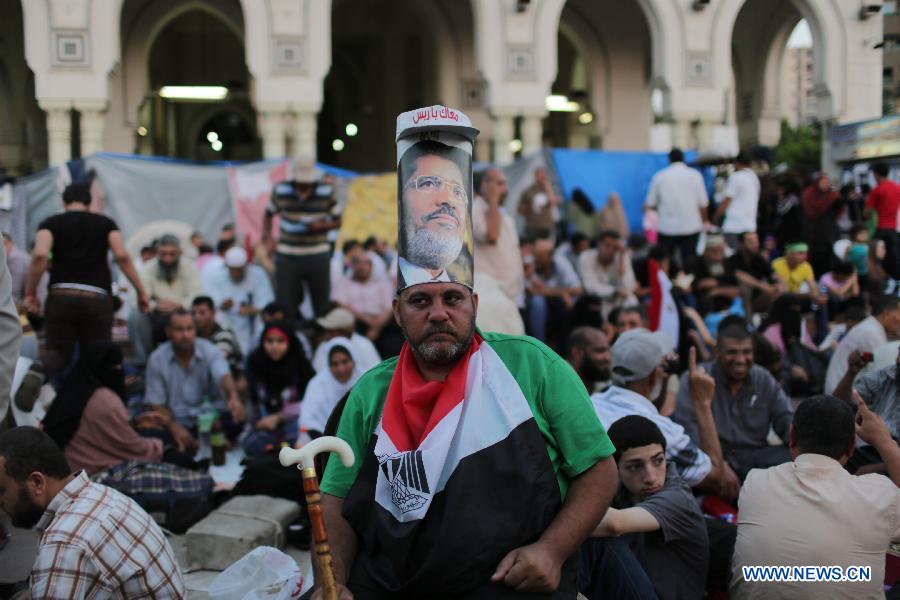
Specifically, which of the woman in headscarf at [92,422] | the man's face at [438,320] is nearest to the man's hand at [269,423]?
the woman in headscarf at [92,422]

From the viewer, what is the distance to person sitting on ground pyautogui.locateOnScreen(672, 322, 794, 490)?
5109 mm

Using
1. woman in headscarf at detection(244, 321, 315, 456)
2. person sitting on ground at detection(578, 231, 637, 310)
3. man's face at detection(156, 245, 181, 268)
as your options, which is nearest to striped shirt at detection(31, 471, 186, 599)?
woman in headscarf at detection(244, 321, 315, 456)

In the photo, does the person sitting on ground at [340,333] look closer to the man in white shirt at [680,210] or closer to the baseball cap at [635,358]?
the baseball cap at [635,358]

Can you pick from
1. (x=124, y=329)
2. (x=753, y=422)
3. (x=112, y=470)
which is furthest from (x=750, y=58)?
(x=112, y=470)

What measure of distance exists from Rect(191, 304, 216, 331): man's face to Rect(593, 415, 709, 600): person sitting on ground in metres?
5.32

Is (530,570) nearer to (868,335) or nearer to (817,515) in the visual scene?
(817,515)

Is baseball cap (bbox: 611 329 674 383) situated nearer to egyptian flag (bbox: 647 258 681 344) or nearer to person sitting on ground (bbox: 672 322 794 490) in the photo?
person sitting on ground (bbox: 672 322 794 490)

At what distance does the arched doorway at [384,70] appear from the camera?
54.1ft

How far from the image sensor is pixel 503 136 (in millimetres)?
14391

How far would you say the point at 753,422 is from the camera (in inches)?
205

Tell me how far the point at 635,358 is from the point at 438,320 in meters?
1.98

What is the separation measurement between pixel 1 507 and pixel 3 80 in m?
16.3

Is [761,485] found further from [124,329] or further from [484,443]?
→ [124,329]

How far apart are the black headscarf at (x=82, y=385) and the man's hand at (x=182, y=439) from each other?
0.65 meters
